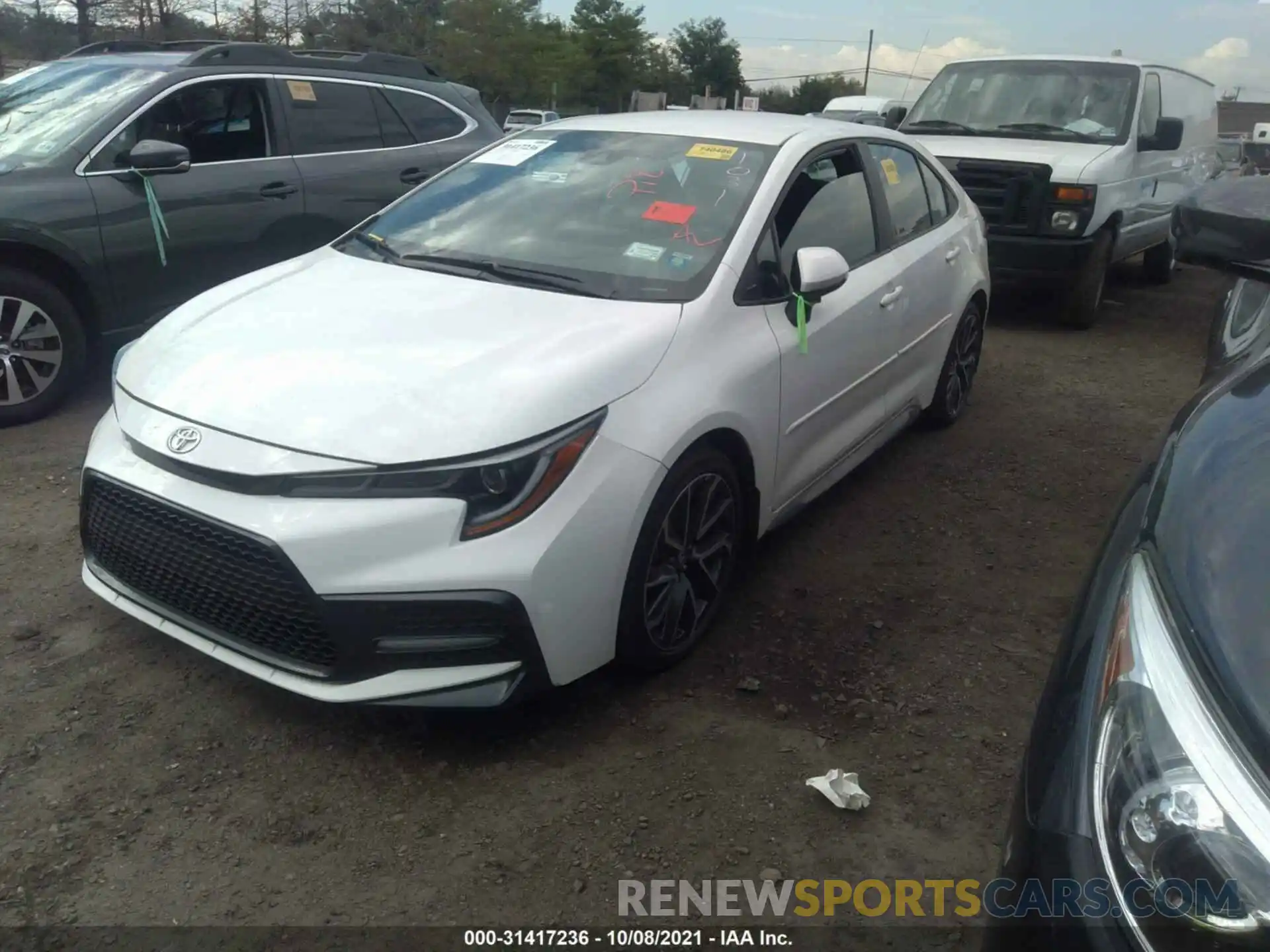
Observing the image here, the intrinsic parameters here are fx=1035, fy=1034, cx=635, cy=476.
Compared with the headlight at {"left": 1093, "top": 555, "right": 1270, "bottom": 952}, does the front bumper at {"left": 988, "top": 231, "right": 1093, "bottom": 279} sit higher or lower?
lower

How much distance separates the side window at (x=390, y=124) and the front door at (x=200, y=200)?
27.9 inches

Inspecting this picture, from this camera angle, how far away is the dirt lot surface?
238 cm

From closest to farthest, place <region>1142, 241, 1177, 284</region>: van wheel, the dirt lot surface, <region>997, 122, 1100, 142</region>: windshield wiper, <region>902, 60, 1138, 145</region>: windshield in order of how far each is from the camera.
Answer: the dirt lot surface → <region>997, 122, 1100, 142</region>: windshield wiper → <region>902, 60, 1138, 145</region>: windshield → <region>1142, 241, 1177, 284</region>: van wheel

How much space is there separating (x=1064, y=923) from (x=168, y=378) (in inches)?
104

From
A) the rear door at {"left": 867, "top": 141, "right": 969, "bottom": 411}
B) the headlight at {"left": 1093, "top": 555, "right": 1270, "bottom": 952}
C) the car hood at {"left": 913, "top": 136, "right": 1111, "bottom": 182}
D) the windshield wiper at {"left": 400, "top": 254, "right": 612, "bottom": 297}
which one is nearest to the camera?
the headlight at {"left": 1093, "top": 555, "right": 1270, "bottom": 952}

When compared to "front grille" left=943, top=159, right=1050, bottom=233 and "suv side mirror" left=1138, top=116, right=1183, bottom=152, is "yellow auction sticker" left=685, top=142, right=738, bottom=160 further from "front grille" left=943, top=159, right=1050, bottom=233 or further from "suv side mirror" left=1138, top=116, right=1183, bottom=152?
"suv side mirror" left=1138, top=116, right=1183, bottom=152

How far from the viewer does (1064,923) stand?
1.36 m

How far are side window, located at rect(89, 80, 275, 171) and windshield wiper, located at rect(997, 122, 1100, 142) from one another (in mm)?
5805

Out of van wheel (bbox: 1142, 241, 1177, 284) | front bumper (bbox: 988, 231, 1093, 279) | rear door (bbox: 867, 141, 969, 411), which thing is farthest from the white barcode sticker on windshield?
van wheel (bbox: 1142, 241, 1177, 284)

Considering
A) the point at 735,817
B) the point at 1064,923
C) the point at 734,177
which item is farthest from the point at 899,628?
the point at 1064,923

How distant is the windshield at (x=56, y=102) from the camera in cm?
505

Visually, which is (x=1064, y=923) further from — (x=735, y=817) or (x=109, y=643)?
(x=109, y=643)

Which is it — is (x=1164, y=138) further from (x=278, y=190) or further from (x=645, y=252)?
(x=278, y=190)

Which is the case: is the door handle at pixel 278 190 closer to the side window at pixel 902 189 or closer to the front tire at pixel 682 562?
the side window at pixel 902 189
